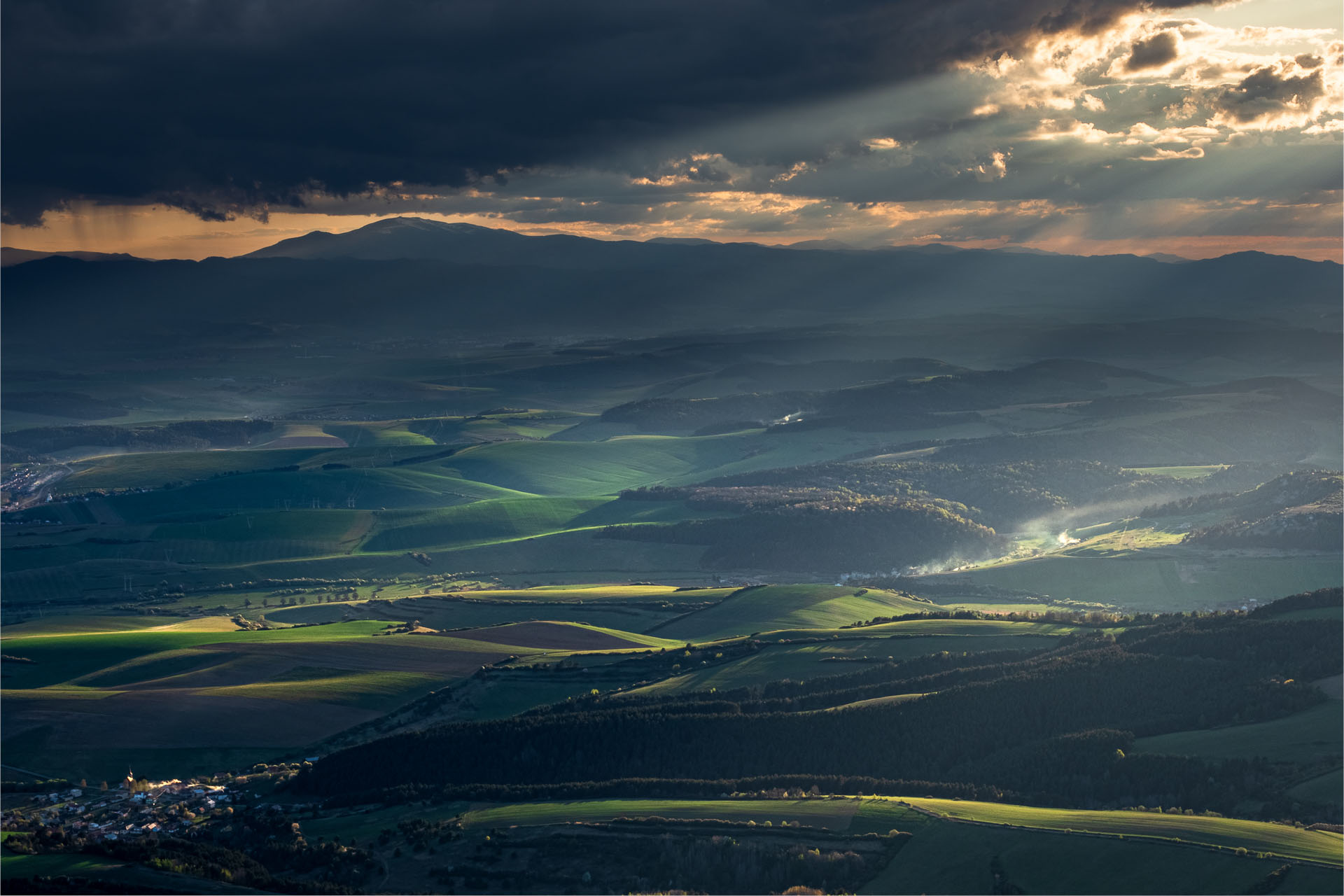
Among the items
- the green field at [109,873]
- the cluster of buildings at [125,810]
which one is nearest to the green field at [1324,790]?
the green field at [109,873]

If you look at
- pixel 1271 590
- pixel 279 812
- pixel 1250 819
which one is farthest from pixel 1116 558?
pixel 279 812

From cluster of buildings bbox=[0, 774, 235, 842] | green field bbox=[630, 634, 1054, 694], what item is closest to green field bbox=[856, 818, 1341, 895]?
cluster of buildings bbox=[0, 774, 235, 842]

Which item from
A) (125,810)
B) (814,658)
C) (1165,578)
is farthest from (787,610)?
(125,810)

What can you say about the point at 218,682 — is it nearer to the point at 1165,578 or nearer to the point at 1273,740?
the point at 1273,740

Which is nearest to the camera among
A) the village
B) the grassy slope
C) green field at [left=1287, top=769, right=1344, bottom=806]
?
green field at [left=1287, top=769, right=1344, bottom=806]

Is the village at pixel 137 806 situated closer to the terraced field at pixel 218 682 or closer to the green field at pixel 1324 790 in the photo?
the terraced field at pixel 218 682

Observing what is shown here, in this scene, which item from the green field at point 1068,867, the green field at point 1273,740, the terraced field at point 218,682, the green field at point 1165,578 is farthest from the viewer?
the green field at point 1165,578

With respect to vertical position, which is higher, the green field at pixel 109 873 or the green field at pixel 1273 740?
the green field at pixel 109 873

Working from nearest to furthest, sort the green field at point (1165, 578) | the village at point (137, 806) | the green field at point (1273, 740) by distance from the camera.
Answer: the green field at point (1273, 740) < the village at point (137, 806) < the green field at point (1165, 578)

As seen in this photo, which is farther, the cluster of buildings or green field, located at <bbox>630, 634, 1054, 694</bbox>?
green field, located at <bbox>630, 634, 1054, 694</bbox>

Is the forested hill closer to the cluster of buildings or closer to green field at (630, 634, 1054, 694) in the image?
the cluster of buildings

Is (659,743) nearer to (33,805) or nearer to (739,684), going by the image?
(739,684)
